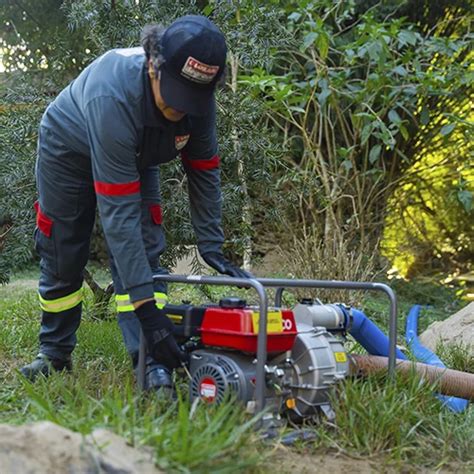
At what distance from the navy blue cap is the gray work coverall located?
0.56 feet

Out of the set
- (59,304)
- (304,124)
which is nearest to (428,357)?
(59,304)

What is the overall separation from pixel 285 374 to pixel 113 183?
985 mm

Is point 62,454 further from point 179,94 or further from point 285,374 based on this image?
point 179,94

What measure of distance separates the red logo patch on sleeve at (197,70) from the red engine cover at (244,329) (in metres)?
0.87

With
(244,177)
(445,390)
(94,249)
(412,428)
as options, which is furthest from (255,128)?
(94,249)

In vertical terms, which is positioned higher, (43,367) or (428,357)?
(43,367)

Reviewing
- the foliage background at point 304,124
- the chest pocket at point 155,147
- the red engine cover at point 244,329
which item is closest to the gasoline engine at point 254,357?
the red engine cover at point 244,329

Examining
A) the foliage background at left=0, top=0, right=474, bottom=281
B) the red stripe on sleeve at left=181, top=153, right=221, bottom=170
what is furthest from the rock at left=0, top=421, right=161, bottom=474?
the foliage background at left=0, top=0, right=474, bottom=281

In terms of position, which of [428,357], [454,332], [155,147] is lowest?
[454,332]

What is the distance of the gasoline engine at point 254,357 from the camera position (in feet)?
9.49

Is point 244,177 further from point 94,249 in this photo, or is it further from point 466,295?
point 466,295

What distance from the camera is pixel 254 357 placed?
3008 millimetres

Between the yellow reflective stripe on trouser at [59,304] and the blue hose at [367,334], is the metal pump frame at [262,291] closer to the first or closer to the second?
the blue hose at [367,334]

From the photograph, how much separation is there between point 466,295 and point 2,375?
6560 mm
